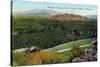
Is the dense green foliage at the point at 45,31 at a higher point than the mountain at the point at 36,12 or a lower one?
lower

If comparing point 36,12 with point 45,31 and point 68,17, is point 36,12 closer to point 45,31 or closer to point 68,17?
point 45,31

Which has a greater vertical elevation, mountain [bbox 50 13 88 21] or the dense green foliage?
mountain [bbox 50 13 88 21]

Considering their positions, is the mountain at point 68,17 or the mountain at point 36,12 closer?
the mountain at point 36,12

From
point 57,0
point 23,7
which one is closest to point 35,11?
point 23,7

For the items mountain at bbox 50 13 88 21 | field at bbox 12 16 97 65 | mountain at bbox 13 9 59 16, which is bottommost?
field at bbox 12 16 97 65

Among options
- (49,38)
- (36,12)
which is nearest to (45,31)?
(49,38)

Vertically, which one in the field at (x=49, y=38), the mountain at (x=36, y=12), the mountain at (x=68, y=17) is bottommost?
the field at (x=49, y=38)

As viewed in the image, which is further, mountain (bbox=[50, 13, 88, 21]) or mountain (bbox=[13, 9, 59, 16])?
mountain (bbox=[50, 13, 88, 21])
